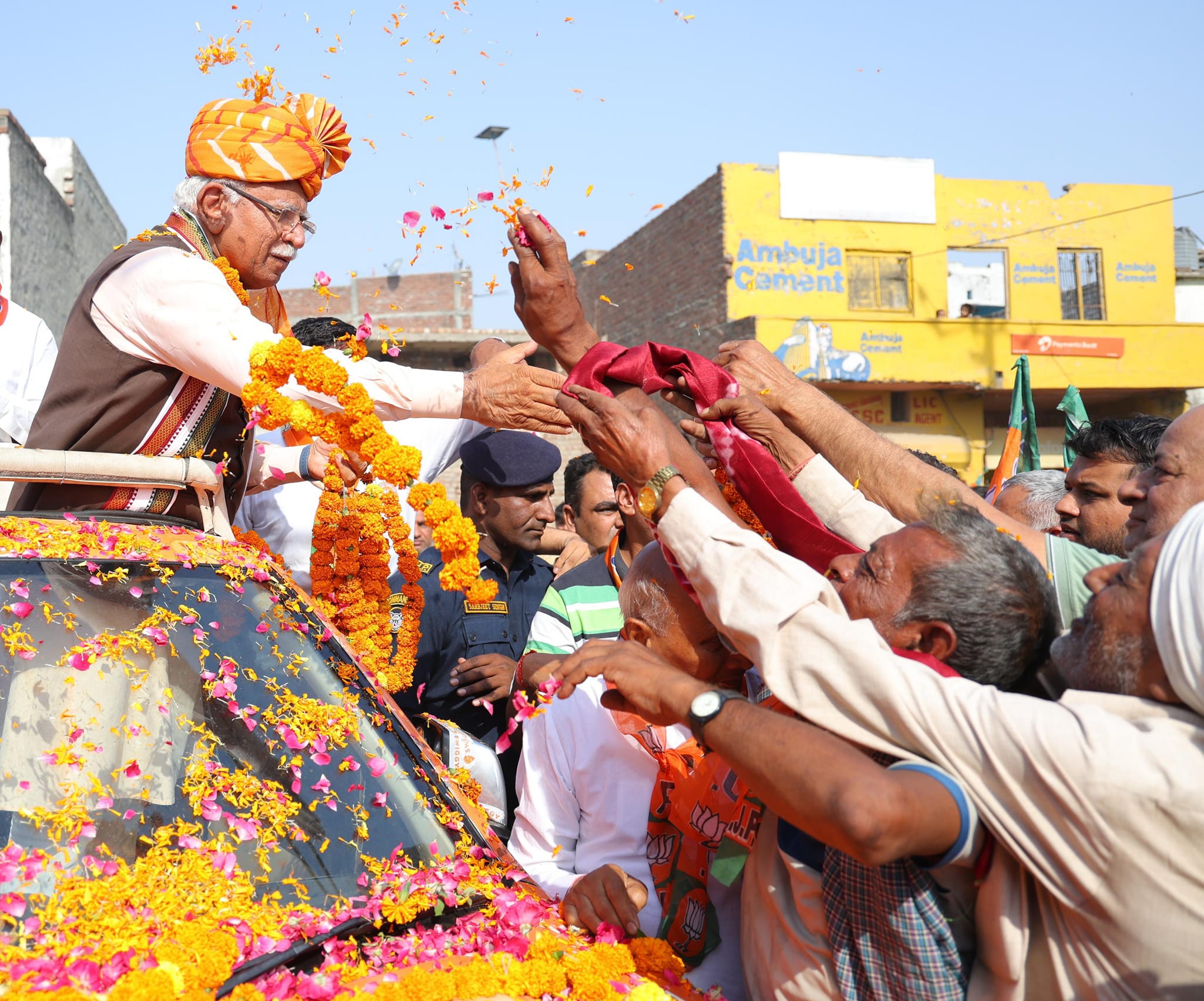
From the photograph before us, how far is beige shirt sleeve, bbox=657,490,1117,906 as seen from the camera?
5.84 feet

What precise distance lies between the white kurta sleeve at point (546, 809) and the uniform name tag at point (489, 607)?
1.91m

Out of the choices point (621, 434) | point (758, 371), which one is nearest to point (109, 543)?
point (621, 434)

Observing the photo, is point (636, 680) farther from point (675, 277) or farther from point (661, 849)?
point (675, 277)

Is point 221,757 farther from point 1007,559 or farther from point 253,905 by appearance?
point 1007,559

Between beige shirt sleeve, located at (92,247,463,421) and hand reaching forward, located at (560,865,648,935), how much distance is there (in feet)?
5.19

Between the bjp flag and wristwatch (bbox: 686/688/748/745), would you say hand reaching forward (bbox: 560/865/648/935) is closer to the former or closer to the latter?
wristwatch (bbox: 686/688/748/745)

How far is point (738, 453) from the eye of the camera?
2961 millimetres

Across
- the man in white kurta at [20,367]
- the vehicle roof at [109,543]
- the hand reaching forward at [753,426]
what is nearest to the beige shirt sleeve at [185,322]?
the vehicle roof at [109,543]

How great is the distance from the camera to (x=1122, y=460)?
14.3ft

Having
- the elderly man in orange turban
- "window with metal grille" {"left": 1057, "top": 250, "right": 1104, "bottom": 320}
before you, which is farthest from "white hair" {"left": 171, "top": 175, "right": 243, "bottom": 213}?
"window with metal grille" {"left": 1057, "top": 250, "right": 1104, "bottom": 320}

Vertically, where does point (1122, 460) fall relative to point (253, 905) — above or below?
above

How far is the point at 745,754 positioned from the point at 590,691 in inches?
48.5

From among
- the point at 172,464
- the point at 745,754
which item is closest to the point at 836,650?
the point at 745,754

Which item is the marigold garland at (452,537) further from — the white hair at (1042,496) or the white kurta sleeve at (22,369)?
the white kurta sleeve at (22,369)
